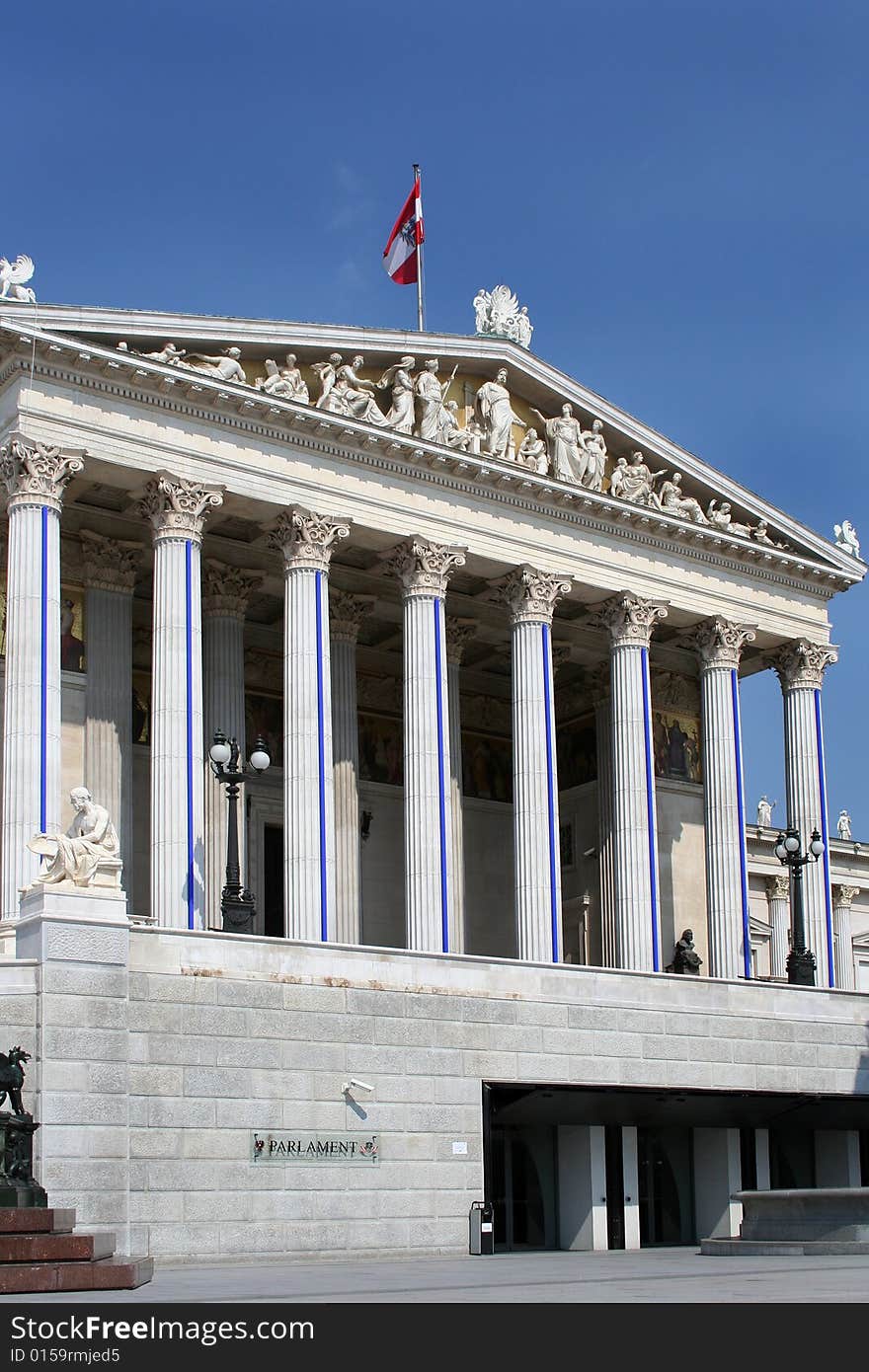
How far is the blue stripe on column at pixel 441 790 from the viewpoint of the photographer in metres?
42.7

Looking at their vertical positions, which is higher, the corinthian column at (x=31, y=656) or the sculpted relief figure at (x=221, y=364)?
the sculpted relief figure at (x=221, y=364)

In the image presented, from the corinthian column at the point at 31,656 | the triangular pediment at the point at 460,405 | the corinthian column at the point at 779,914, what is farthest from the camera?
the corinthian column at the point at 779,914

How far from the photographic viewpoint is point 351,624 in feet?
161

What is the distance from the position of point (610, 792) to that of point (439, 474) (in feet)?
41.6

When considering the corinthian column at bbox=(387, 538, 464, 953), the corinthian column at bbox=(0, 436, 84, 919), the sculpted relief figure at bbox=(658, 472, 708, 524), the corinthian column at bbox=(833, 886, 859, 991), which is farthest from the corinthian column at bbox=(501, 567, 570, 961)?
the corinthian column at bbox=(833, 886, 859, 991)

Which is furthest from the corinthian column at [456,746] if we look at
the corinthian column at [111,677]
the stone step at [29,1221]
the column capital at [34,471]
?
the stone step at [29,1221]

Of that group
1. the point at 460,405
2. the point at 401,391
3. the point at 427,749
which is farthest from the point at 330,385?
the point at 427,749

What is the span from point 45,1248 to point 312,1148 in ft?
42.6

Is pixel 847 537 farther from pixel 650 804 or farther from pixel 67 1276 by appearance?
pixel 67 1276

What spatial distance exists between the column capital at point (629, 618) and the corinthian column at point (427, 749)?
18.0 ft

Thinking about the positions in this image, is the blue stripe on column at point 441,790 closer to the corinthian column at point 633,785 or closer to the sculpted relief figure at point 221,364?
the corinthian column at point 633,785

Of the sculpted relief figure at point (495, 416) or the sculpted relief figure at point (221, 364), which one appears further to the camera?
the sculpted relief figure at point (495, 416)
